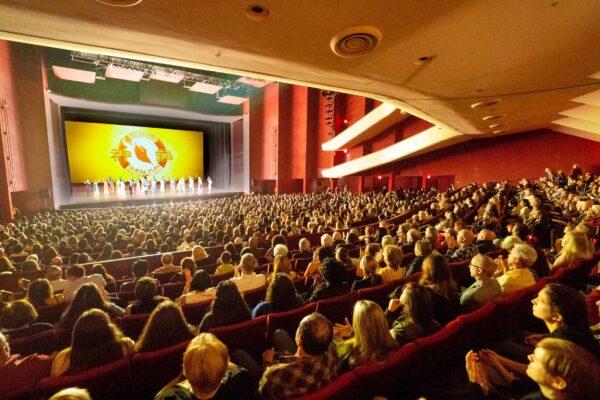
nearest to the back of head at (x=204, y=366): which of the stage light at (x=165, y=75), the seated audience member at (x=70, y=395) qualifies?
the seated audience member at (x=70, y=395)

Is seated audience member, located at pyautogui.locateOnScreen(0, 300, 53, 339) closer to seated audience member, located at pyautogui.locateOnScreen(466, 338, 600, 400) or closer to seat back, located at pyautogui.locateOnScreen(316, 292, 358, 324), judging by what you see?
seat back, located at pyautogui.locateOnScreen(316, 292, 358, 324)

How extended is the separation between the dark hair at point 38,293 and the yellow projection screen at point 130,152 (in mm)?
19914

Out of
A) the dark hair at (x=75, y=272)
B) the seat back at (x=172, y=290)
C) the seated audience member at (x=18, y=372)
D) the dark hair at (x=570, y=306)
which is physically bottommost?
the seat back at (x=172, y=290)

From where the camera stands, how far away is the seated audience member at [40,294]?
2916 mm

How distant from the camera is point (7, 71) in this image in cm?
1216

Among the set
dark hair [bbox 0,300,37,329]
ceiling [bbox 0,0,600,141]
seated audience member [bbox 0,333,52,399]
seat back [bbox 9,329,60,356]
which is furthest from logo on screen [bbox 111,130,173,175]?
seated audience member [bbox 0,333,52,399]

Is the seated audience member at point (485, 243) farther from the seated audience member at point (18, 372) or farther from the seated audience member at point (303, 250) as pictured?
the seated audience member at point (18, 372)

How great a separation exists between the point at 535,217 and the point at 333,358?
5437 mm

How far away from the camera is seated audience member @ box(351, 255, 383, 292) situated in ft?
10.2

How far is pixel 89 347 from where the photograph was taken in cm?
179

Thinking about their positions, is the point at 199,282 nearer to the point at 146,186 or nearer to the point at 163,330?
the point at 163,330

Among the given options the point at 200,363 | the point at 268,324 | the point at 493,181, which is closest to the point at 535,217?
the point at 268,324

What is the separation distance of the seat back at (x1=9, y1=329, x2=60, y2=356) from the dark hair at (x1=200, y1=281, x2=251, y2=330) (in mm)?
1085

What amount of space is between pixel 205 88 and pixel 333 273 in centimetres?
1935
